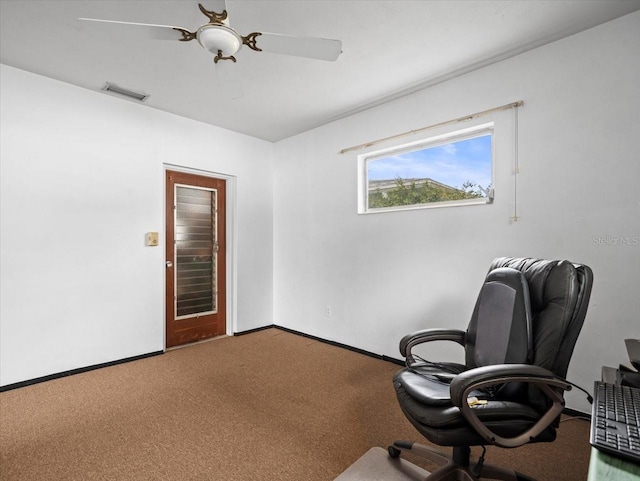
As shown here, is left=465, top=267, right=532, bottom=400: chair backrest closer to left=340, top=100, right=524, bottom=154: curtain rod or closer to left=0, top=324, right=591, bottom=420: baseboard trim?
left=0, top=324, right=591, bottom=420: baseboard trim

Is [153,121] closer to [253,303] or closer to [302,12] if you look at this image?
[302,12]

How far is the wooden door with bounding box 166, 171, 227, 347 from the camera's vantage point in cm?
382

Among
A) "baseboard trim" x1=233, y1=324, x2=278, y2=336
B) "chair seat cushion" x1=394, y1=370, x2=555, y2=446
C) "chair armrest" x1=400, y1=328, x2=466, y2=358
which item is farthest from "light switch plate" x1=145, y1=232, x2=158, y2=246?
"chair seat cushion" x1=394, y1=370, x2=555, y2=446

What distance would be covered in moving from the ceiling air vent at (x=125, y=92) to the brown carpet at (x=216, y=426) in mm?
2745

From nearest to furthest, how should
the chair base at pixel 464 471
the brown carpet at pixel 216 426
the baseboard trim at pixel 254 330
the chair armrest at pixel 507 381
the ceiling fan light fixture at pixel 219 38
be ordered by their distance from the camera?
the chair armrest at pixel 507 381 < the chair base at pixel 464 471 < the ceiling fan light fixture at pixel 219 38 < the brown carpet at pixel 216 426 < the baseboard trim at pixel 254 330

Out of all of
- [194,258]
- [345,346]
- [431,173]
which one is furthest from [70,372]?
[431,173]

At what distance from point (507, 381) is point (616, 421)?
445 millimetres

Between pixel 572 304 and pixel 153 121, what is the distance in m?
4.00

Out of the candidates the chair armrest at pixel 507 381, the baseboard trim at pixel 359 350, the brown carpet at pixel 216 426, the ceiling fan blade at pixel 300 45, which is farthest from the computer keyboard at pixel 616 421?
the ceiling fan blade at pixel 300 45

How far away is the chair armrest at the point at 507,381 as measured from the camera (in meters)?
1.23

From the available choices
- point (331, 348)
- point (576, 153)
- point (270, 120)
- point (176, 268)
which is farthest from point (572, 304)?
point (176, 268)

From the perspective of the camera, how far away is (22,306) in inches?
109

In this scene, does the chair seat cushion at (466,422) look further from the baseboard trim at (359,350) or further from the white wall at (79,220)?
the white wall at (79,220)

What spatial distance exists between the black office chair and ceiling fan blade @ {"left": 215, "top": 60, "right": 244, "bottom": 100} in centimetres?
207
